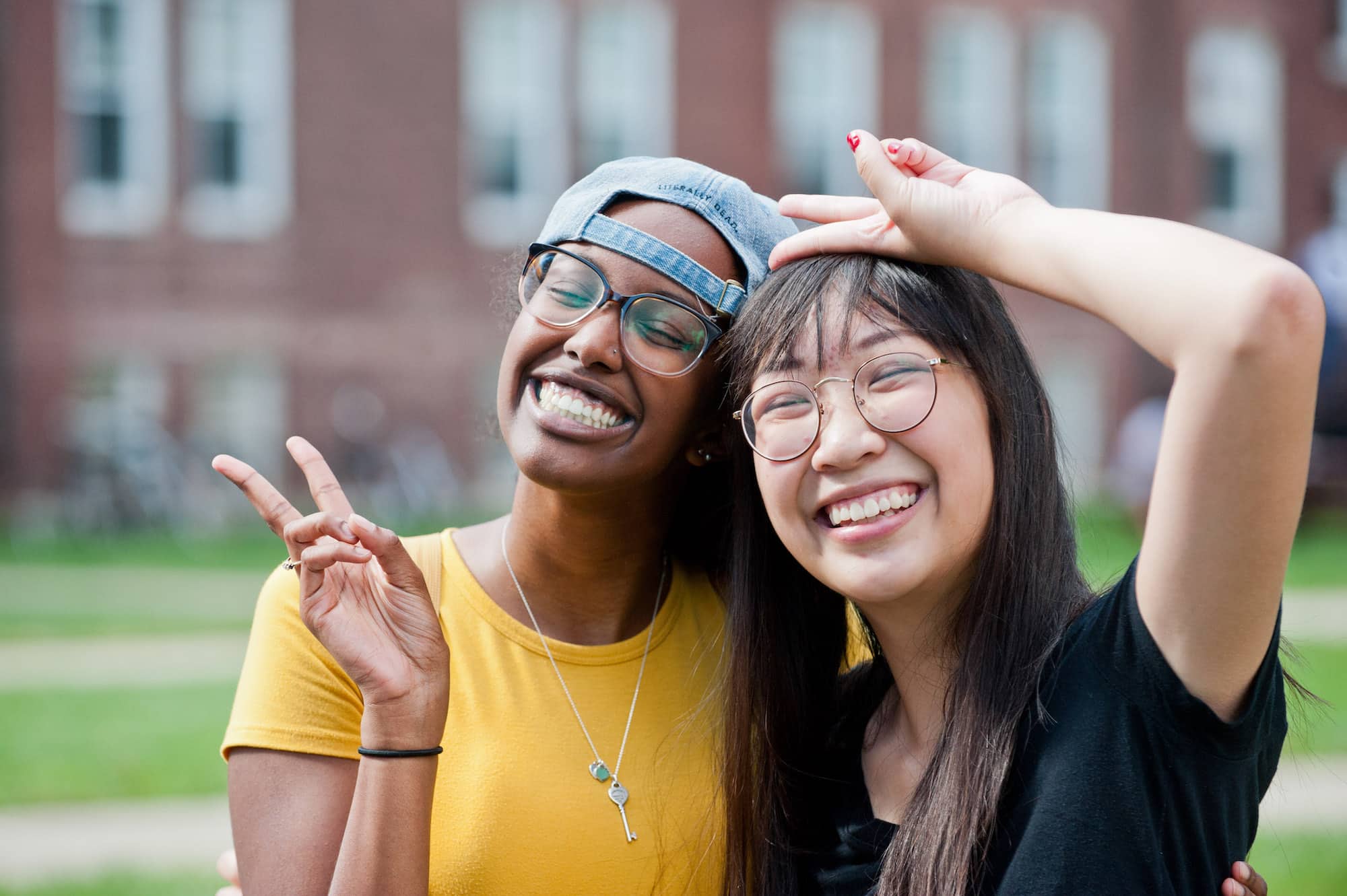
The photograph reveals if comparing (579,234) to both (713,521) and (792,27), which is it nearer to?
(713,521)

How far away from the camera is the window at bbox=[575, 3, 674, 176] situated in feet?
65.0

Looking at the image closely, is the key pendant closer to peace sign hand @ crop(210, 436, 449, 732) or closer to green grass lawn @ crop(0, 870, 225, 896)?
peace sign hand @ crop(210, 436, 449, 732)

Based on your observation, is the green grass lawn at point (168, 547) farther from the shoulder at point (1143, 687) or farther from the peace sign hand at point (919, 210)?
the shoulder at point (1143, 687)

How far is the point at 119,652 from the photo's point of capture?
29.6 ft

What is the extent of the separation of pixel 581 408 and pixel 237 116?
16997 millimetres

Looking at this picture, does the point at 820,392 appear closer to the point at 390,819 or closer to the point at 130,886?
the point at 390,819

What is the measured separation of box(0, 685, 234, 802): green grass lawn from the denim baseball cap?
433cm

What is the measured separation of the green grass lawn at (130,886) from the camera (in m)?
4.84

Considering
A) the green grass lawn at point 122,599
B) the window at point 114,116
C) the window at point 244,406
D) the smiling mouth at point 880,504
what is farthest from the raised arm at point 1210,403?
the window at point 114,116

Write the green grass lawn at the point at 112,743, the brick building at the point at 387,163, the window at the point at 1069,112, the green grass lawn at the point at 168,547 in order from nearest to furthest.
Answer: the green grass lawn at the point at 112,743 → the green grass lawn at the point at 168,547 → the brick building at the point at 387,163 → the window at the point at 1069,112

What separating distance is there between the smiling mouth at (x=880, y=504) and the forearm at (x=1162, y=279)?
1.13ft

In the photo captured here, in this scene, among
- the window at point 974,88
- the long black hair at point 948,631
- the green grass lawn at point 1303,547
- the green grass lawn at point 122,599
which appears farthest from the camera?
the window at point 974,88

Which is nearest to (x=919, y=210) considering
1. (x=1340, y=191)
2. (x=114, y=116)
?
(x=114, y=116)

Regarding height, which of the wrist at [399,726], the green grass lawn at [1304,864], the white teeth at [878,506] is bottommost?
the green grass lawn at [1304,864]
